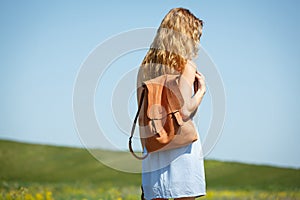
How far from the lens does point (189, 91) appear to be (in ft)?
15.1

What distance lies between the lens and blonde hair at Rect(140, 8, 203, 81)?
4.75 meters

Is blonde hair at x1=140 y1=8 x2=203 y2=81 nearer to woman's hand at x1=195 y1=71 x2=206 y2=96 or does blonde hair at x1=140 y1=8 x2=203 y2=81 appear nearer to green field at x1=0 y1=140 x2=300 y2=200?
woman's hand at x1=195 y1=71 x2=206 y2=96

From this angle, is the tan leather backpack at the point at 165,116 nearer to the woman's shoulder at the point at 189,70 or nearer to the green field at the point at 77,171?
the woman's shoulder at the point at 189,70

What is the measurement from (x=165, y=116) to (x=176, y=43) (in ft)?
2.22

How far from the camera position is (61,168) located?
1257 inches

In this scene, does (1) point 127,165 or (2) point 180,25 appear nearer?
(2) point 180,25

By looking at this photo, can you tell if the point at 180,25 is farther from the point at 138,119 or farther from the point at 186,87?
the point at 138,119

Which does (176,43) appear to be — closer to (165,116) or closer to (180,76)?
(180,76)

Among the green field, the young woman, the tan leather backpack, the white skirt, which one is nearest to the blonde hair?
the young woman

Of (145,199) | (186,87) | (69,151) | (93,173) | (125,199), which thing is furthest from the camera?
(69,151)

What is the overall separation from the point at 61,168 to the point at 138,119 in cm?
2785

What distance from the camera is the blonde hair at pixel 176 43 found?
475 centimetres

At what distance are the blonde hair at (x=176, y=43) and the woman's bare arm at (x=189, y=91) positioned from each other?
9 centimetres

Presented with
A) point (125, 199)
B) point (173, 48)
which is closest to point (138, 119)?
point (173, 48)
